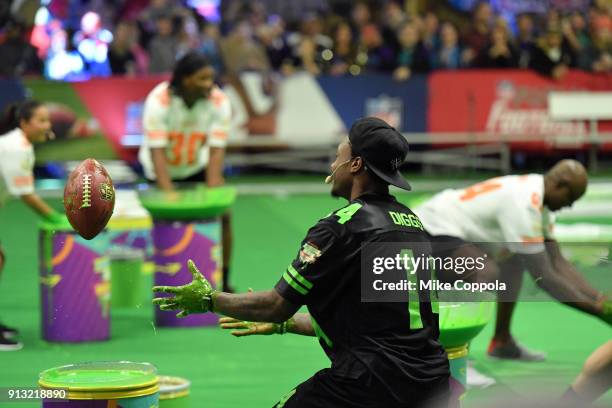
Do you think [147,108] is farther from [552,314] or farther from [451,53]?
[451,53]

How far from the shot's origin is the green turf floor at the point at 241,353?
7.89 m

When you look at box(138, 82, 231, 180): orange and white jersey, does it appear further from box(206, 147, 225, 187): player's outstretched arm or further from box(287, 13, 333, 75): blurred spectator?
box(287, 13, 333, 75): blurred spectator

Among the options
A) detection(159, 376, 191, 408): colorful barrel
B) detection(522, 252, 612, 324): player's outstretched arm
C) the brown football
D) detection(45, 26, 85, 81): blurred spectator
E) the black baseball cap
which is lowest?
detection(159, 376, 191, 408): colorful barrel

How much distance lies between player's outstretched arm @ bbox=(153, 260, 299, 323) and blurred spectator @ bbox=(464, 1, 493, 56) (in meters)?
15.1

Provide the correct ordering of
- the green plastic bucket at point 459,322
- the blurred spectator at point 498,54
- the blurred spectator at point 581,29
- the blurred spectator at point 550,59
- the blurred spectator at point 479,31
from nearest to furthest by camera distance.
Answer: the green plastic bucket at point 459,322 → the blurred spectator at point 550,59 → the blurred spectator at point 498,54 → the blurred spectator at point 479,31 → the blurred spectator at point 581,29

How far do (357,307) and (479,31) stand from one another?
53.0 feet

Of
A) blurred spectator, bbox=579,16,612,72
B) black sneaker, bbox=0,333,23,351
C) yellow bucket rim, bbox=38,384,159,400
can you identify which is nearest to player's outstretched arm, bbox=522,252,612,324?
yellow bucket rim, bbox=38,384,159,400

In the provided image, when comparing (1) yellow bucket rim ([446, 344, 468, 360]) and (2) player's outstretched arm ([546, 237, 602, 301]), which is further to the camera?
(2) player's outstretched arm ([546, 237, 602, 301])

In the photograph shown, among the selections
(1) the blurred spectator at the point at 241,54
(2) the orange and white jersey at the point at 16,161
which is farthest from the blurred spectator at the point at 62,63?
(2) the orange and white jersey at the point at 16,161

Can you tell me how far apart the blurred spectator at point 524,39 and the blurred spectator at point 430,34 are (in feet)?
4.42

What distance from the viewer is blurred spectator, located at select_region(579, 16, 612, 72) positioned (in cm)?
1994

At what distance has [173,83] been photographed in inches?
412

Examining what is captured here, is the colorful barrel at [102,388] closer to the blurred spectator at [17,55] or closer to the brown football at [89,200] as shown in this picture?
the brown football at [89,200]

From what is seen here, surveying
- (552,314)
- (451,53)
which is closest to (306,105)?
(451,53)
